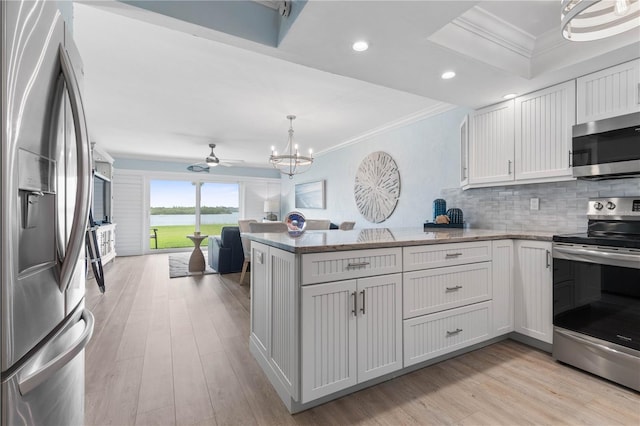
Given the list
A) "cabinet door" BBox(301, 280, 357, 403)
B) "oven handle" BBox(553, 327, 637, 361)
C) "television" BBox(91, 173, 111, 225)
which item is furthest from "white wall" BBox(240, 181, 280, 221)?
"oven handle" BBox(553, 327, 637, 361)

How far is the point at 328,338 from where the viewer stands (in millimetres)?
1583

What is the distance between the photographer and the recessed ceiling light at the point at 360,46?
1.89 metres

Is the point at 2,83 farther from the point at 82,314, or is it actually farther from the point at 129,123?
the point at 129,123

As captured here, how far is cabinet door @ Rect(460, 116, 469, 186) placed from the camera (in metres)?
3.17

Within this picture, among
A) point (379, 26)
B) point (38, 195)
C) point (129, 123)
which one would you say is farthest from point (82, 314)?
point (129, 123)

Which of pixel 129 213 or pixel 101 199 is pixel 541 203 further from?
pixel 129 213

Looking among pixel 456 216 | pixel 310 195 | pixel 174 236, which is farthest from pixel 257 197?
pixel 456 216

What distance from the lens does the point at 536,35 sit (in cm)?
228

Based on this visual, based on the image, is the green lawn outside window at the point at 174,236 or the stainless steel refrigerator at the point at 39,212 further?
the green lawn outside window at the point at 174,236

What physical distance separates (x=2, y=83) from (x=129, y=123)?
188 inches

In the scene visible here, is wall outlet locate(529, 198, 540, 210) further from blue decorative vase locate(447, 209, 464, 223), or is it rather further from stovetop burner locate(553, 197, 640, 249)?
blue decorative vase locate(447, 209, 464, 223)

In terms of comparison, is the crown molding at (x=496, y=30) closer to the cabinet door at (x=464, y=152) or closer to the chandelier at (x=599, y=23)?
the chandelier at (x=599, y=23)

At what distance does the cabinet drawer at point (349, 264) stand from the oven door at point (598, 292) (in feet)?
4.14

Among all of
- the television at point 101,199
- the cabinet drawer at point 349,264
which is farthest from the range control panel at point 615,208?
the television at point 101,199
